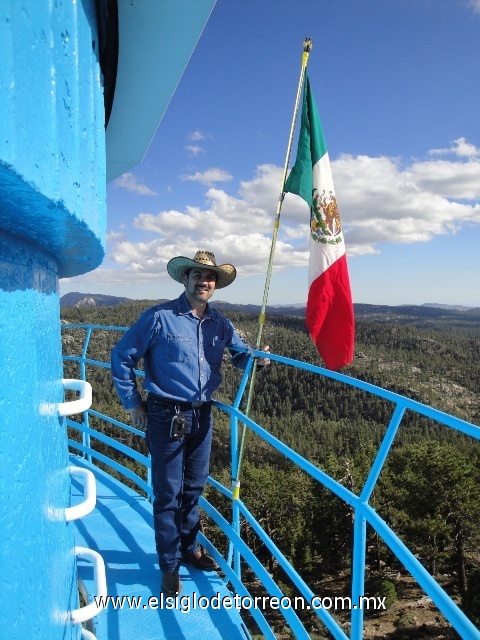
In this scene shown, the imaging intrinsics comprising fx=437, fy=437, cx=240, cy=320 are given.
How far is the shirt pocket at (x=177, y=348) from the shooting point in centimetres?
278

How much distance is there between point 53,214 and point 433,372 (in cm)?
17662

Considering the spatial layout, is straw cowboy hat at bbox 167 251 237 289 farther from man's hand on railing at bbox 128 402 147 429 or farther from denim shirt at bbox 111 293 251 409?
man's hand on railing at bbox 128 402 147 429

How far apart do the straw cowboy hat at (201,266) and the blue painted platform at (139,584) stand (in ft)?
6.73

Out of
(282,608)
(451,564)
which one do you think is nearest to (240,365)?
(282,608)

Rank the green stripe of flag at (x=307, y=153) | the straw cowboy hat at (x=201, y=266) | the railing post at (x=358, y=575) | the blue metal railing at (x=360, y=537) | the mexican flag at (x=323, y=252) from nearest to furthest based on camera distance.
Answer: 1. the blue metal railing at (x=360, y=537)
2. the railing post at (x=358, y=575)
3. the straw cowboy hat at (x=201, y=266)
4. the mexican flag at (x=323, y=252)
5. the green stripe of flag at (x=307, y=153)

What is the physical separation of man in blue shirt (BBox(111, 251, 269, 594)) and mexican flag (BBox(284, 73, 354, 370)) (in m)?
0.95

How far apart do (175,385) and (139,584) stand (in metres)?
1.38

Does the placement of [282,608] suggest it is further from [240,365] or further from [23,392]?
[23,392]

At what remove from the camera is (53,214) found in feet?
2.87

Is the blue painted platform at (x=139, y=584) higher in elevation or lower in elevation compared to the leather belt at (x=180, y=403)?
lower

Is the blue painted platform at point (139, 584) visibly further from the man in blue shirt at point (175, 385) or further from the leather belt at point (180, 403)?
the leather belt at point (180, 403)

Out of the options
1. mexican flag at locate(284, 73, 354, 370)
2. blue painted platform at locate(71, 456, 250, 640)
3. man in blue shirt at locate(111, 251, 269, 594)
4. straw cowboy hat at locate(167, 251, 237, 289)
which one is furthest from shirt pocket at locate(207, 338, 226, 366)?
blue painted platform at locate(71, 456, 250, 640)

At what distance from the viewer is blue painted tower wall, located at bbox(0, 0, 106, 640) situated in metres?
0.70

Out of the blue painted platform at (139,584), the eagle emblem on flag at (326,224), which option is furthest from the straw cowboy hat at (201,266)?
the blue painted platform at (139,584)
